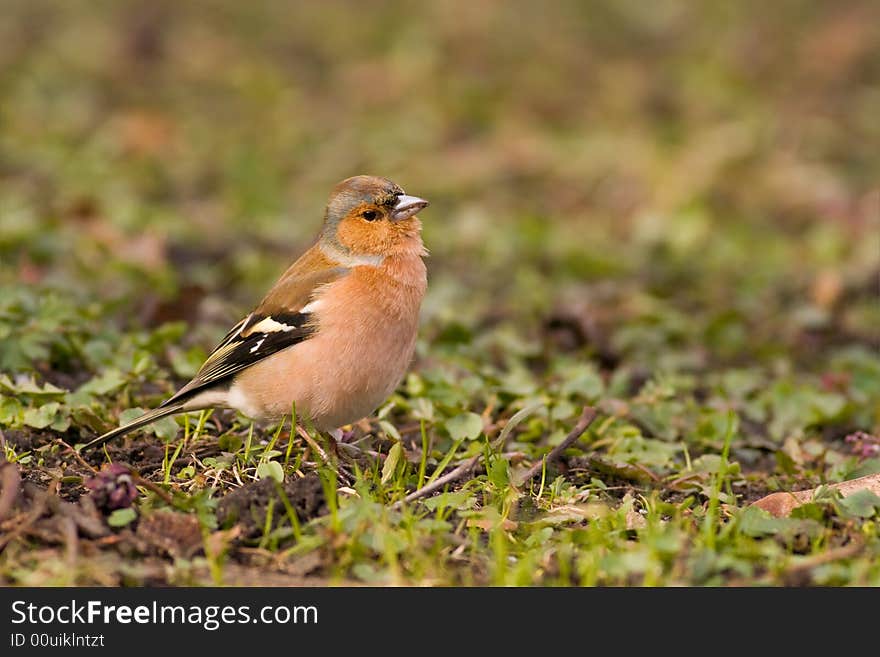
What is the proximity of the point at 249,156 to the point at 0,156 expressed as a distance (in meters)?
2.22

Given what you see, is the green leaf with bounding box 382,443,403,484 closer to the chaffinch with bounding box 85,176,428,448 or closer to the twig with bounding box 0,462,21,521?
the chaffinch with bounding box 85,176,428,448

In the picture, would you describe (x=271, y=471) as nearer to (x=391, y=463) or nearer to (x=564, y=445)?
(x=391, y=463)

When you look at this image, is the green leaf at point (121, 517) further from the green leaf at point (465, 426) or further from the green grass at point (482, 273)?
the green leaf at point (465, 426)

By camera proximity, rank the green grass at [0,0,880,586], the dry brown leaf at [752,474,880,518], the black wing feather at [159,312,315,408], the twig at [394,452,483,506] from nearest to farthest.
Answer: the green grass at [0,0,880,586] < the twig at [394,452,483,506] < the dry brown leaf at [752,474,880,518] < the black wing feather at [159,312,315,408]

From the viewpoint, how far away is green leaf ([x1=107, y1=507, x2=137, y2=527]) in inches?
185

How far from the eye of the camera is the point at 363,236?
19.7 feet

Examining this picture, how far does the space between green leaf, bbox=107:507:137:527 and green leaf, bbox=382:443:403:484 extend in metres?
1.08

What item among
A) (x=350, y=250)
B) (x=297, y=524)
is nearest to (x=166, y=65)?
(x=350, y=250)

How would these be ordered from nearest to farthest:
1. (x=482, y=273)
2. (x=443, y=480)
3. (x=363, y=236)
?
(x=443, y=480) → (x=363, y=236) → (x=482, y=273)

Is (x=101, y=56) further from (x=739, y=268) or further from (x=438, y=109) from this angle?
(x=739, y=268)

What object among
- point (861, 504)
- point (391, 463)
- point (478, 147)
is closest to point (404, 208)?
point (391, 463)

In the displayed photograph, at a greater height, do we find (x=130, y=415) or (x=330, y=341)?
(x=330, y=341)

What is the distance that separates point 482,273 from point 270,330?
4.07m

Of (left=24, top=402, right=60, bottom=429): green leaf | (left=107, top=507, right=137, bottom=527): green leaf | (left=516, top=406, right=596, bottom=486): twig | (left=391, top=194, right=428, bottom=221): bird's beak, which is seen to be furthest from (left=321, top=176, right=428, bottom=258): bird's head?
(left=107, top=507, right=137, bottom=527): green leaf
